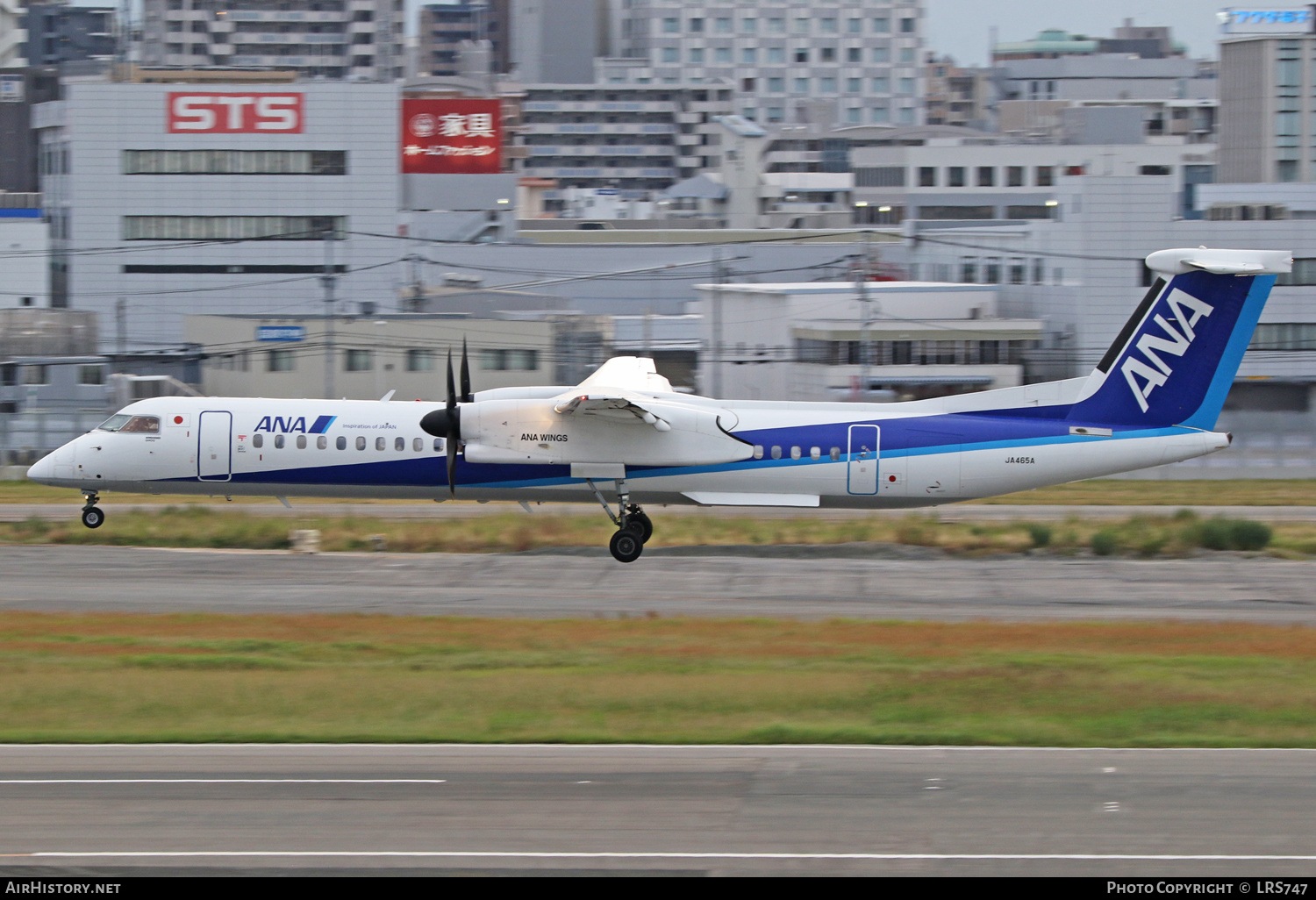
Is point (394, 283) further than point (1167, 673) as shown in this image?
Yes

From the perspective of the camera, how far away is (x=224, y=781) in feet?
42.1

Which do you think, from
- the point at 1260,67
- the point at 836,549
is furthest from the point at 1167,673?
the point at 1260,67

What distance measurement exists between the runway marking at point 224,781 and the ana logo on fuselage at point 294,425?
14.0 meters

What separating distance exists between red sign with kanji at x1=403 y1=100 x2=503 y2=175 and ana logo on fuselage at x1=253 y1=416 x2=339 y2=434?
74654 mm

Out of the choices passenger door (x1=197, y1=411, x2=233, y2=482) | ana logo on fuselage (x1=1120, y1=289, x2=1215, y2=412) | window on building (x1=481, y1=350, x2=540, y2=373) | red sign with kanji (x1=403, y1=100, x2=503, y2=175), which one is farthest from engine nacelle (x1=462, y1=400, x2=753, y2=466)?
red sign with kanji (x1=403, y1=100, x2=503, y2=175)

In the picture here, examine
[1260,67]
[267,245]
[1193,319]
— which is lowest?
[1193,319]

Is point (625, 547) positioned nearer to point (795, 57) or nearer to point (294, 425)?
point (294, 425)

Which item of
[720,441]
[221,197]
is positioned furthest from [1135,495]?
[221,197]

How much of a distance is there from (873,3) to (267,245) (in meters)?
95.4

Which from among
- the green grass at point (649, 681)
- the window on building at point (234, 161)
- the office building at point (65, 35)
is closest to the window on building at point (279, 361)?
the window on building at point (234, 161)

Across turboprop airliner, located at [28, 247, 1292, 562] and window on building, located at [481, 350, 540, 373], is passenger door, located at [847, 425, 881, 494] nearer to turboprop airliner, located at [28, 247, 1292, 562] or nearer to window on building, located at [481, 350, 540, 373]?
turboprop airliner, located at [28, 247, 1292, 562]

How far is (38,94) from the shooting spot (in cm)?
10012

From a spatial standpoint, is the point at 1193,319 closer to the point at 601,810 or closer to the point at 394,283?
the point at 601,810

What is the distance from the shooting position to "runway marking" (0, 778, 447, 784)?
12.8m
